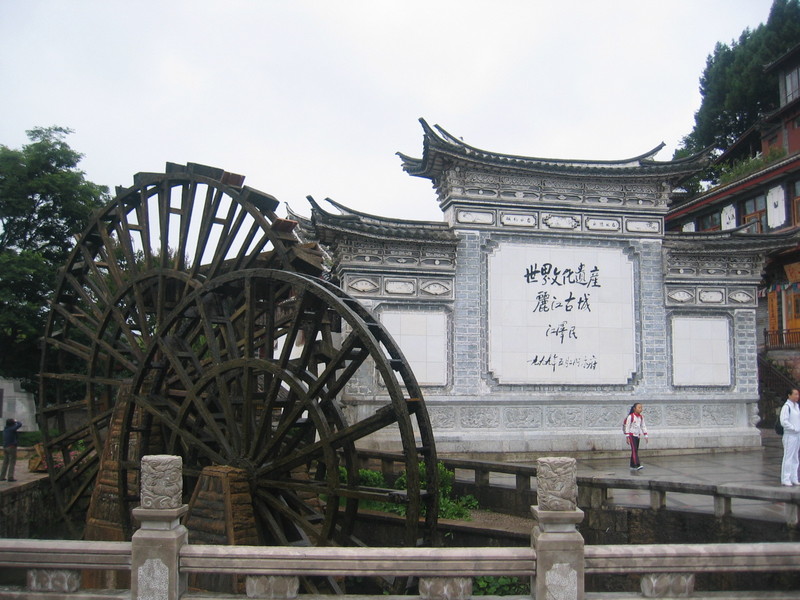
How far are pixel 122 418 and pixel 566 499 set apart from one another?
6610 mm

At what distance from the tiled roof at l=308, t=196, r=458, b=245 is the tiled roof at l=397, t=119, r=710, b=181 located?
4.35 feet

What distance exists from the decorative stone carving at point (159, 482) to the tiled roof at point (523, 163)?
32.6ft

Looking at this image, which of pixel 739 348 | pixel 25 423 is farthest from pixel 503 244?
pixel 25 423

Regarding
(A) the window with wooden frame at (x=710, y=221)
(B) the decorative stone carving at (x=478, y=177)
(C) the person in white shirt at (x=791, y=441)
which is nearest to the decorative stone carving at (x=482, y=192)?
(B) the decorative stone carving at (x=478, y=177)

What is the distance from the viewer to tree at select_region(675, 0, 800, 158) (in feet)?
117

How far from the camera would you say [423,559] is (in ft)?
17.0

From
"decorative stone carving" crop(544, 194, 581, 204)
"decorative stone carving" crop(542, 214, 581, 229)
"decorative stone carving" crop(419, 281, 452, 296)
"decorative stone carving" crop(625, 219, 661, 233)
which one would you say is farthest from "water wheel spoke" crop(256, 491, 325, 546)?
"decorative stone carving" crop(625, 219, 661, 233)

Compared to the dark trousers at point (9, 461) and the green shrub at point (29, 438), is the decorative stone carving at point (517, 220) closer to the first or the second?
the dark trousers at point (9, 461)

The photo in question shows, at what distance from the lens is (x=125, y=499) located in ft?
29.0

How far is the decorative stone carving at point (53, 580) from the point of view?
5578mm

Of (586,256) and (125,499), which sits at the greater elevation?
(586,256)

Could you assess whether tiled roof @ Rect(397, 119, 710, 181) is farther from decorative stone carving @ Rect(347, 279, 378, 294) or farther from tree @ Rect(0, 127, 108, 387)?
tree @ Rect(0, 127, 108, 387)

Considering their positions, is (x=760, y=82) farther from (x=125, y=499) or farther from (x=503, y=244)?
(x=125, y=499)

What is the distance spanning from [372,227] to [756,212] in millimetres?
17542
